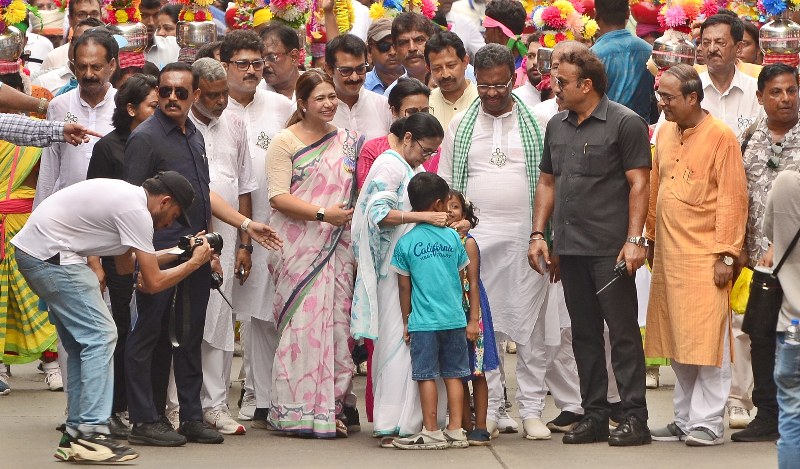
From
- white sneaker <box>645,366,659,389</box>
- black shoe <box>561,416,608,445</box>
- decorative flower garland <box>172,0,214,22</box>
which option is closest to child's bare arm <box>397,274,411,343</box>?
black shoe <box>561,416,608,445</box>

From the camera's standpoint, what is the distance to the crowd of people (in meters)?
8.08

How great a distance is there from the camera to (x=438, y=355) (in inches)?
328

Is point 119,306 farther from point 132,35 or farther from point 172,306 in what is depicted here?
point 132,35

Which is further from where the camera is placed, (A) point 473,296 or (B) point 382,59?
(B) point 382,59

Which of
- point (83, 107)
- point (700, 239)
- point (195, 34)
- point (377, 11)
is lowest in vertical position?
point (700, 239)

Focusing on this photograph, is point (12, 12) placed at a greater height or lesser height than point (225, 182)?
greater

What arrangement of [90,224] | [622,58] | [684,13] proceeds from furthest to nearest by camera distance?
[622,58] < [684,13] < [90,224]

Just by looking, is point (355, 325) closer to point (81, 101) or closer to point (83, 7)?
point (81, 101)

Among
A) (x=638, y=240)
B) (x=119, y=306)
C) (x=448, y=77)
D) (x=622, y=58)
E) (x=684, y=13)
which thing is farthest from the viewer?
(x=622, y=58)

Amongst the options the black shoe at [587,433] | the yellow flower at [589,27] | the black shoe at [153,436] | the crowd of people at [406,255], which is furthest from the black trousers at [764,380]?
the yellow flower at [589,27]

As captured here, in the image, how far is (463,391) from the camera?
8.34m

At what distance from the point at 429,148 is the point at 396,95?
31.3 inches

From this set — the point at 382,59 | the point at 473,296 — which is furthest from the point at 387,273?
the point at 382,59

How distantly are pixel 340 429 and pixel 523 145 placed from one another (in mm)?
1947
